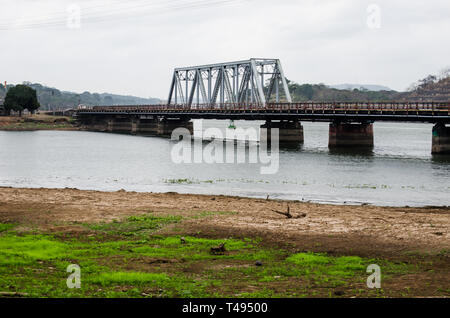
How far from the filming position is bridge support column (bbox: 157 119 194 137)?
152750 millimetres

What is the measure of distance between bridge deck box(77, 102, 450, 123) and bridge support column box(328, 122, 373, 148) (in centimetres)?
170

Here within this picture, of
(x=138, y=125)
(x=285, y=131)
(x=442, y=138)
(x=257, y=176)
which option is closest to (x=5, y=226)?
(x=257, y=176)

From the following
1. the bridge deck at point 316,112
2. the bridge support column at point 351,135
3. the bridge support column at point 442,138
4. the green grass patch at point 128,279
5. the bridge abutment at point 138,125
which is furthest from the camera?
the bridge abutment at point 138,125

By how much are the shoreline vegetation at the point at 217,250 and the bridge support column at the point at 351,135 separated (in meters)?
67.2

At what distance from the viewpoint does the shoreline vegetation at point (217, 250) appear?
1576 centimetres

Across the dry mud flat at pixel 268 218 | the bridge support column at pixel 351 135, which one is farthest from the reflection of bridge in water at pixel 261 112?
the dry mud flat at pixel 268 218

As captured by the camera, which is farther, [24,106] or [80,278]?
[24,106]

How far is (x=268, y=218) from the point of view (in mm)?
28891

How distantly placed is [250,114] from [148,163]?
150 feet

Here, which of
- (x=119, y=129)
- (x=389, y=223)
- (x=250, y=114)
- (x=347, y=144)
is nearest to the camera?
(x=389, y=223)

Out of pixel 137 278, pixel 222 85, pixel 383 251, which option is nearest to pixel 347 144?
pixel 222 85

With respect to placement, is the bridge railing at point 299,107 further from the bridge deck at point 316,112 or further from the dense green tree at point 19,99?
the dense green tree at point 19,99
